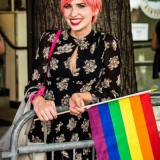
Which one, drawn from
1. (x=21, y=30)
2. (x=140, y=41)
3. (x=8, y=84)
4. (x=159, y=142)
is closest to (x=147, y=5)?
(x=140, y=41)

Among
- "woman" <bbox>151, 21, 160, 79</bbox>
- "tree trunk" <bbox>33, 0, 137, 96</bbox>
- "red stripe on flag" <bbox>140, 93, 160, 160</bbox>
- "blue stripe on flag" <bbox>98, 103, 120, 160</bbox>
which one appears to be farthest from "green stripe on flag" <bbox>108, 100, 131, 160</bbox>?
"woman" <bbox>151, 21, 160, 79</bbox>

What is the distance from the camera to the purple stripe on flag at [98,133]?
3129 millimetres

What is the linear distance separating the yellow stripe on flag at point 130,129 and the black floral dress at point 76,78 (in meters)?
0.08

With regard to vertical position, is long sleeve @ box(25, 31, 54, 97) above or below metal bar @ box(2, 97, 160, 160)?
above

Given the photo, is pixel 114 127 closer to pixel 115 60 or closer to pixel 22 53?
pixel 115 60

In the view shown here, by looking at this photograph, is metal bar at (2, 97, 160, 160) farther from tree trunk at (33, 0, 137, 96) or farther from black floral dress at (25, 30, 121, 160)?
tree trunk at (33, 0, 137, 96)

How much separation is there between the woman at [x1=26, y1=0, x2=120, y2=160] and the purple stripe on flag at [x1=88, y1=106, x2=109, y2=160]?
65mm

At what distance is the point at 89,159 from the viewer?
3.29 m

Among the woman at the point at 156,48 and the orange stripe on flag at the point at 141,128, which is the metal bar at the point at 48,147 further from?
the woman at the point at 156,48

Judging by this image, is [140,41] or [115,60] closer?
[115,60]

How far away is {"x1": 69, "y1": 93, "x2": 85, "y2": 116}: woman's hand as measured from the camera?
2.99 meters

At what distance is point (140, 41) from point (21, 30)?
2166mm

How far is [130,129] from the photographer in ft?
10.5

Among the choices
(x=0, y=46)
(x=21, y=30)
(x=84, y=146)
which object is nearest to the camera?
(x=84, y=146)
